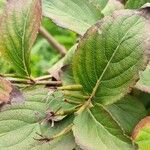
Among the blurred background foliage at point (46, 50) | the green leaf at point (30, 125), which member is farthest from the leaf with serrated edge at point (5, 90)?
the blurred background foliage at point (46, 50)

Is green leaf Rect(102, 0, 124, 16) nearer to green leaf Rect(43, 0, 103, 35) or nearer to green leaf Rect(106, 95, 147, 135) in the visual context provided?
green leaf Rect(43, 0, 103, 35)

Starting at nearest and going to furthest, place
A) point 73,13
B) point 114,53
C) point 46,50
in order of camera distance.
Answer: point 114,53 < point 73,13 < point 46,50

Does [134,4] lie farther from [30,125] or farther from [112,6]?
[30,125]

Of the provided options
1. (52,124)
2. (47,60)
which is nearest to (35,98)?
(52,124)

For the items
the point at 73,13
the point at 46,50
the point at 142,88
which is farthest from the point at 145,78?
the point at 46,50

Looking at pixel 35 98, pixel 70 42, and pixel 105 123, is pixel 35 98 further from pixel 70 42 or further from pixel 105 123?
pixel 70 42

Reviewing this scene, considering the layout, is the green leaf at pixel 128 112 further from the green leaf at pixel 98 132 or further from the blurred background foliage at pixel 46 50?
the blurred background foliage at pixel 46 50
